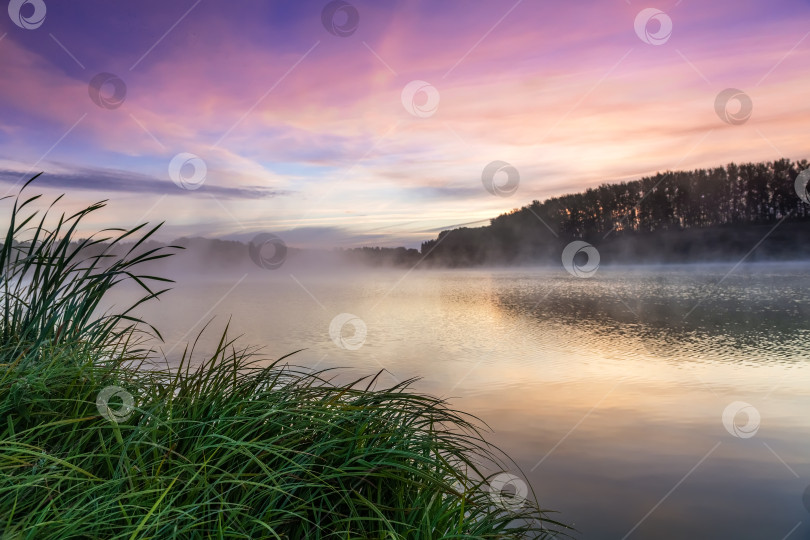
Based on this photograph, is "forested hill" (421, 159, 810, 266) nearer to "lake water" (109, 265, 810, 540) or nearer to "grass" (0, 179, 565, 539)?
"lake water" (109, 265, 810, 540)

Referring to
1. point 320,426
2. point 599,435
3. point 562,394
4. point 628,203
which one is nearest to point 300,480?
point 320,426

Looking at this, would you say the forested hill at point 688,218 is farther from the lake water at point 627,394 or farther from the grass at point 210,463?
the grass at point 210,463

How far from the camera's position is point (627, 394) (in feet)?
28.4

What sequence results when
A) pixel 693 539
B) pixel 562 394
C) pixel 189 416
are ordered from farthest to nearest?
pixel 562 394 → pixel 693 539 → pixel 189 416

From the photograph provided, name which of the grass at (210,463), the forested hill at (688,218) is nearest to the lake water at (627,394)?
the grass at (210,463)

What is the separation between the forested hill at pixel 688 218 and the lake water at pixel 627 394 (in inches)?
2170

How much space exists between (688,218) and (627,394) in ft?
256

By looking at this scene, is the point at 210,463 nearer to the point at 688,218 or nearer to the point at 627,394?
the point at 627,394

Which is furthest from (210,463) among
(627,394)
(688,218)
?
(688,218)

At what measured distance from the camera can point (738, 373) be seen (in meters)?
9.94

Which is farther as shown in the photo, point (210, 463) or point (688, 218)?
point (688, 218)

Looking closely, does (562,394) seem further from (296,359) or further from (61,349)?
(61,349)

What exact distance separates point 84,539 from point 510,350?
1131 centimetres

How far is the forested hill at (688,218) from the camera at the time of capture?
67.4m
